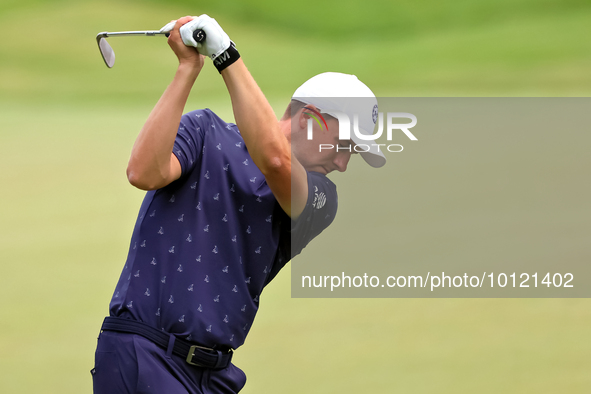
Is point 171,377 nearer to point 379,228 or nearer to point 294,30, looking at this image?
point 379,228

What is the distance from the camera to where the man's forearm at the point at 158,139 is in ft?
4.01

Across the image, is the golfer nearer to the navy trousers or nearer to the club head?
the navy trousers

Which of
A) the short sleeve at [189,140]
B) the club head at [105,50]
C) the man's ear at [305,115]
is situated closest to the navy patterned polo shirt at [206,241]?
the short sleeve at [189,140]

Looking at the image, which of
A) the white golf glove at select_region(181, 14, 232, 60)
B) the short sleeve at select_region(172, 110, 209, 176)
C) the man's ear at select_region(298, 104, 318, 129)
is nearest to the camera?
the white golf glove at select_region(181, 14, 232, 60)

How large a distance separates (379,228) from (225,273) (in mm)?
3400

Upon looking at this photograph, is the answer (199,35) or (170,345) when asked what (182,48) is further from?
(170,345)

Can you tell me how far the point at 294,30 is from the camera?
7246 millimetres

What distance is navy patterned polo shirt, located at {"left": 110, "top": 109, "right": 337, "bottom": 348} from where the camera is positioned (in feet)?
4.41

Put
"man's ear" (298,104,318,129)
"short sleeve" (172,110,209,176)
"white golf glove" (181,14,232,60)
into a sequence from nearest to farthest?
"white golf glove" (181,14,232,60), "short sleeve" (172,110,209,176), "man's ear" (298,104,318,129)

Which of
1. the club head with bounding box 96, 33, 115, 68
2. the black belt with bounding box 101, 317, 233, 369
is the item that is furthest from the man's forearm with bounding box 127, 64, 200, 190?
the club head with bounding box 96, 33, 115, 68

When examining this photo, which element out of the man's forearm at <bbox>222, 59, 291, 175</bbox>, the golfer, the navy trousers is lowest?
the navy trousers

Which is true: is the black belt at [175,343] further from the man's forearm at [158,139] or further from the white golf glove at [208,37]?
the white golf glove at [208,37]

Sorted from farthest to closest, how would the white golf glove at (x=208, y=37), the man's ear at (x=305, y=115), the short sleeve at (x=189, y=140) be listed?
1. the man's ear at (x=305, y=115)
2. the short sleeve at (x=189, y=140)
3. the white golf glove at (x=208, y=37)

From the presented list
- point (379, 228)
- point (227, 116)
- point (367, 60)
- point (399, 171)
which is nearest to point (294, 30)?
point (367, 60)
